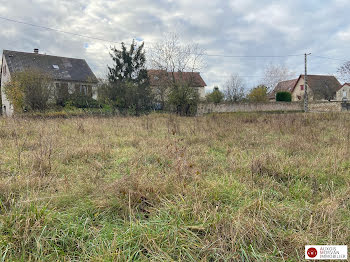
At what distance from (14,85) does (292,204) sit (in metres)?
20.3

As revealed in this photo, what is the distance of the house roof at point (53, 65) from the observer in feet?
78.6

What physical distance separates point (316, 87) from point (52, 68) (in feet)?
156

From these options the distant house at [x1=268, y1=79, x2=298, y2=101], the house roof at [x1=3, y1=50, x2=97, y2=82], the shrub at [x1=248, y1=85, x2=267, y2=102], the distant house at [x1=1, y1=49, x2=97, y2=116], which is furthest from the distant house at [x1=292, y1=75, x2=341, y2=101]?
the house roof at [x1=3, y1=50, x2=97, y2=82]

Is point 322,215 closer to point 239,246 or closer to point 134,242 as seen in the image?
point 239,246

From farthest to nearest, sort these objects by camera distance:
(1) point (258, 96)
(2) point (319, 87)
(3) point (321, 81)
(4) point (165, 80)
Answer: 1. (3) point (321, 81)
2. (2) point (319, 87)
3. (1) point (258, 96)
4. (4) point (165, 80)

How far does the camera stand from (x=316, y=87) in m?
38.9

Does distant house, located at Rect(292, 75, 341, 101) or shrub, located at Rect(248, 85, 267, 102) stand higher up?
→ distant house, located at Rect(292, 75, 341, 101)

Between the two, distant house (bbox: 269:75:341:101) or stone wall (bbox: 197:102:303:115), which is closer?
stone wall (bbox: 197:102:303:115)

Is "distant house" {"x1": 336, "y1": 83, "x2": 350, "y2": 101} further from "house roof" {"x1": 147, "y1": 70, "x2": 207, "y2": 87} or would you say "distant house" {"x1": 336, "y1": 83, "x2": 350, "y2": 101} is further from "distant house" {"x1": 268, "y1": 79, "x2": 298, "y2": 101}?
"house roof" {"x1": 147, "y1": 70, "x2": 207, "y2": 87}

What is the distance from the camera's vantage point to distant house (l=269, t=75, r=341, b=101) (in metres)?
37.2

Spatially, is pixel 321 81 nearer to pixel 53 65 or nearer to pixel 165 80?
pixel 165 80

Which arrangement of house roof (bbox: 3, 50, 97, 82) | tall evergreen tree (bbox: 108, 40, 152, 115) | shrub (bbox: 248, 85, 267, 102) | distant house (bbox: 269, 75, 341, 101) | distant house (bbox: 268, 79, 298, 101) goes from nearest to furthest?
tall evergreen tree (bbox: 108, 40, 152, 115)
house roof (bbox: 3, 50, 97, 82)
shrub (bbox: 248, 85, 267, 102)
distant house (bbox: 269, 75, 341, 101)
distant house (bbox: 268, 79, 298, 101)

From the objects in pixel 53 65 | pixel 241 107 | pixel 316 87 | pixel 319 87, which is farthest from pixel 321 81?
pixel 53 65

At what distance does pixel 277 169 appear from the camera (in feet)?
10.7
